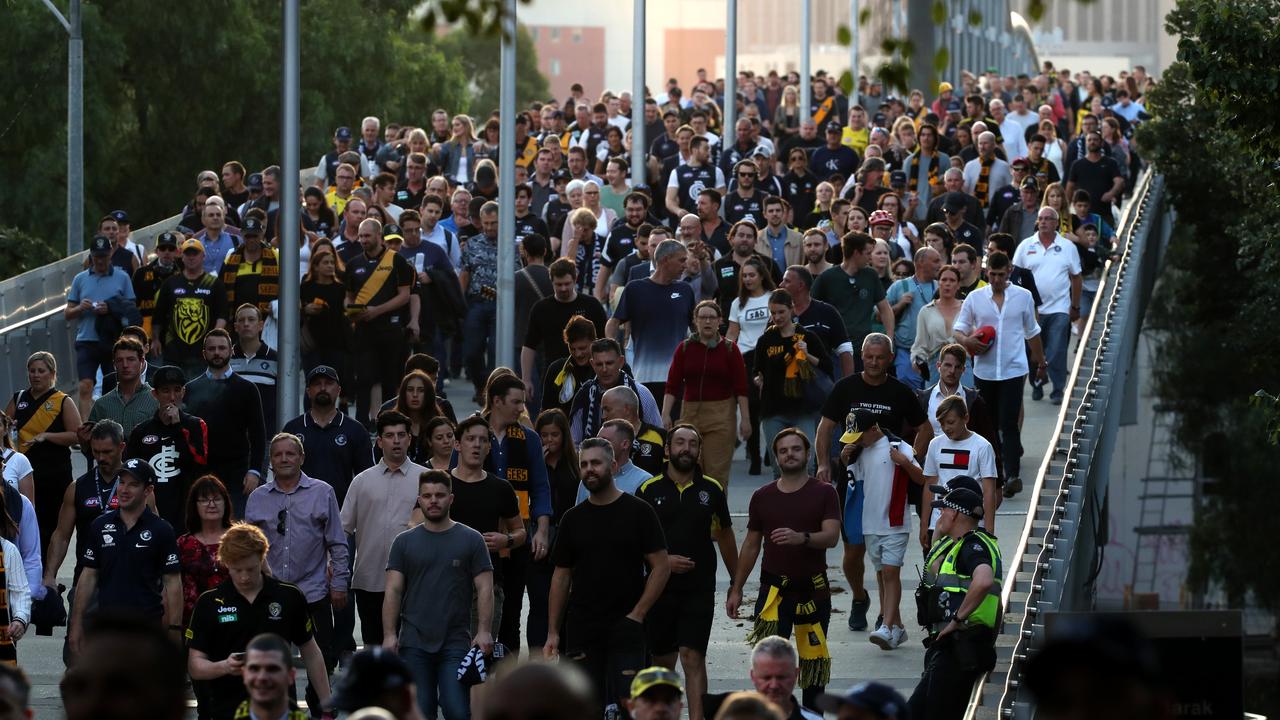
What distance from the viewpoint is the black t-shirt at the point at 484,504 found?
11.4 meters

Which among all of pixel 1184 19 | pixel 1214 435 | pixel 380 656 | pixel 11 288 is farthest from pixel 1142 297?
pixel 380 656

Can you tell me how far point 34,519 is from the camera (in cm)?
1173

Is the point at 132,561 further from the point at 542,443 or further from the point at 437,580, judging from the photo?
the point at 542,443

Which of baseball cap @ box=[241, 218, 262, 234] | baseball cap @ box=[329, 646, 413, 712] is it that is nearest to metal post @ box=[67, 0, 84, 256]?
baseball cap @ box=[241, 218, 262, 234]

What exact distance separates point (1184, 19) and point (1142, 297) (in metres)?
3.87

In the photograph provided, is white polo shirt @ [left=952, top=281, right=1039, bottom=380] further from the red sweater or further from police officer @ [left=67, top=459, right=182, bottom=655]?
police officer @ [left=67, top=459, right=182, bottom=655]

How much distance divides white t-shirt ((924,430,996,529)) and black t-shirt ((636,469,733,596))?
1723 mm

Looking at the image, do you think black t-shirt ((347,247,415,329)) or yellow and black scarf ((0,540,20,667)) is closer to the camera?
yellow and black scarf ((0,540,20,667))

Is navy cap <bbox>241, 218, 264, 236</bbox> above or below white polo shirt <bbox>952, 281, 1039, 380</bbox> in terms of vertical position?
above

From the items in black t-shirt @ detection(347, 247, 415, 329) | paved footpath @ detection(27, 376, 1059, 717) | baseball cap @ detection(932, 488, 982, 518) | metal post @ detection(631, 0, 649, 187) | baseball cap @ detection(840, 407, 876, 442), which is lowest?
paved footpath @ detection(27, 376, 1059, 717)

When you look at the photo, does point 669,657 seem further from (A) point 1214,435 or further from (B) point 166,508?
(A) point 1214,435

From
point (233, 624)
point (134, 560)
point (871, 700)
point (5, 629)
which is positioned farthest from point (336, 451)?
point (871, 700)

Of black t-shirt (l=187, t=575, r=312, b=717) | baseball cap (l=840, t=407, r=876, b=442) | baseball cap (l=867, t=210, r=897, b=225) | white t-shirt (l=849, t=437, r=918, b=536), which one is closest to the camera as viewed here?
black t-shirt (l=187, t=575, r=312, b=717)

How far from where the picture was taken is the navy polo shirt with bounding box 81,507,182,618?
1097 cm
